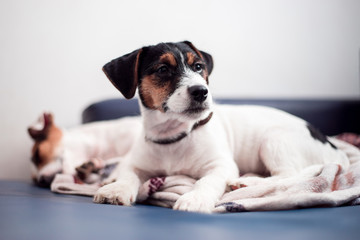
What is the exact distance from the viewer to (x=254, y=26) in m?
2.27

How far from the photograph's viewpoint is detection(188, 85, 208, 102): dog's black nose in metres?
1.36

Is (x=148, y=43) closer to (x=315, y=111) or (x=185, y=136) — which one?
(x=185, y=136)

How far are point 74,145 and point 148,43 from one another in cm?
95

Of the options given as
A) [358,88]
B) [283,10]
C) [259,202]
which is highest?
[283,10]

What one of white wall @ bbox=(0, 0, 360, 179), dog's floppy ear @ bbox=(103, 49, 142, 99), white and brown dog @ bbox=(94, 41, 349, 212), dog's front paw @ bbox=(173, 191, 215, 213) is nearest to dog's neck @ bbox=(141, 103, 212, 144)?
white and brown dog @ bbox=(94, 41, 349, 212)

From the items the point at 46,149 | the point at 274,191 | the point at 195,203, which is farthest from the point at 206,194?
the point at 46,149

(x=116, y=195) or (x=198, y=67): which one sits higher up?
(x=198, y=67)

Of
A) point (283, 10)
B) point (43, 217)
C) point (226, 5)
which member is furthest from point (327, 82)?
point (43, 217)

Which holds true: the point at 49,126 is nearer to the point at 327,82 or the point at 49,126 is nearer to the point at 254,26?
the point at 254,26

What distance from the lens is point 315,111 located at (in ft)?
9.09

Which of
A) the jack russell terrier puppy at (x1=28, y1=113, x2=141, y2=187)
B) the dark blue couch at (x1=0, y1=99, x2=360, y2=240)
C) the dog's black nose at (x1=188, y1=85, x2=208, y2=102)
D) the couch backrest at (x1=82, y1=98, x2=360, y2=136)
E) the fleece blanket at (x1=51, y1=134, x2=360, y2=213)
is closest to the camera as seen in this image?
the dark blue couch at (x1=0, y1=99, x2=360, y2=240)

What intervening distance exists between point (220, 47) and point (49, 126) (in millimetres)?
1397

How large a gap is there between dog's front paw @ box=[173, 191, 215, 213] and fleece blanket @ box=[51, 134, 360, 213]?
0.03 meters

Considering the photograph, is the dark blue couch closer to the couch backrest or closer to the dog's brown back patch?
the dog's brown back patch
